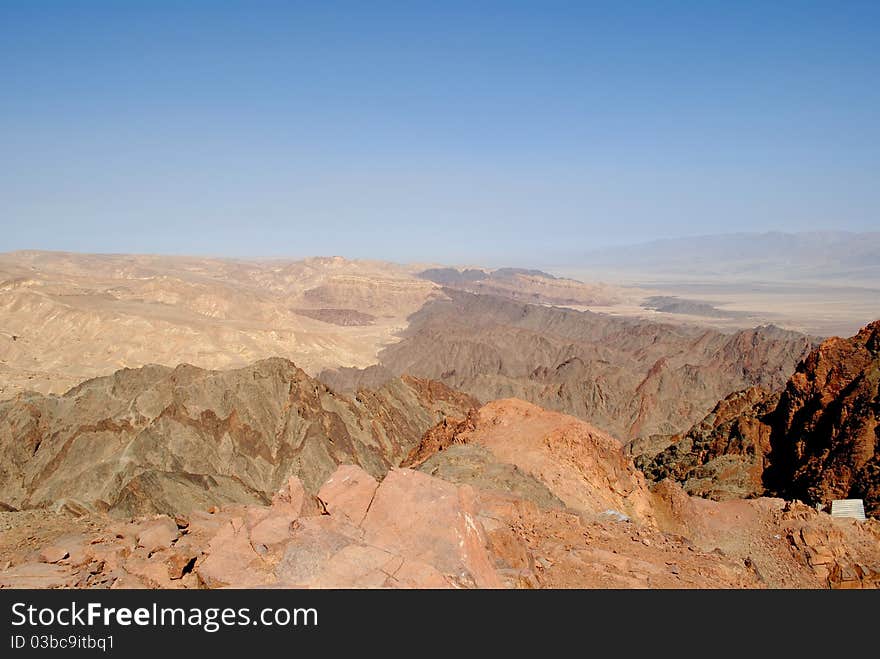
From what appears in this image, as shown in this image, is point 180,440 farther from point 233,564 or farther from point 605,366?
point 605,366

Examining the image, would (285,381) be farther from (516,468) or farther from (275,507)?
(275,507)

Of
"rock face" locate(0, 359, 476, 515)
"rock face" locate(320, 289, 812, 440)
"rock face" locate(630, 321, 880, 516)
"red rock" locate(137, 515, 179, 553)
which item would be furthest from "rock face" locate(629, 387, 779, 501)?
"red rock" locate(137, 515, 179, 553)

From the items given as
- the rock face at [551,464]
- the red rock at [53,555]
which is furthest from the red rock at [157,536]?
the rock face at [551,464]

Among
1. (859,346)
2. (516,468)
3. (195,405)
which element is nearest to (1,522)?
(516,468)

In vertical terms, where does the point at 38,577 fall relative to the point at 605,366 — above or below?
above

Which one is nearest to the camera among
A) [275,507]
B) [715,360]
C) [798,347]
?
[275,507]

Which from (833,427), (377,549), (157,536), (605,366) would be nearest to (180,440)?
(157,536)

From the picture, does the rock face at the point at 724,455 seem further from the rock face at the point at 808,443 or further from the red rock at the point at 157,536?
the red rock at the point at 157,536
